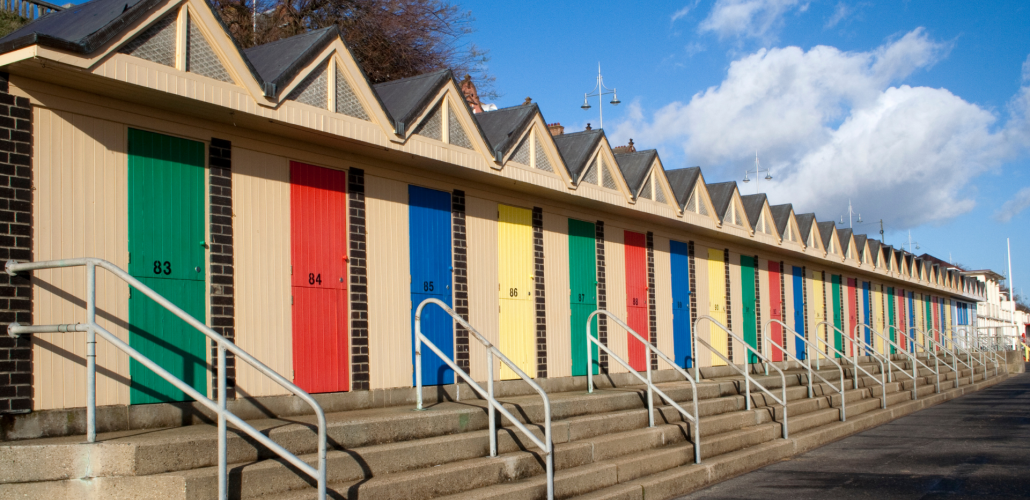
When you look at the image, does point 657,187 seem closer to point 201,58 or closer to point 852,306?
point 201,58

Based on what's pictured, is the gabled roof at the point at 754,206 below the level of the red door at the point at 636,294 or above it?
above

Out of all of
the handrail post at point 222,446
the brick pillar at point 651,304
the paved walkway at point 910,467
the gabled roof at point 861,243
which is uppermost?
the gabled roof at point 861,243

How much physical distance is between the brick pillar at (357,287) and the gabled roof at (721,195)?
9.66m

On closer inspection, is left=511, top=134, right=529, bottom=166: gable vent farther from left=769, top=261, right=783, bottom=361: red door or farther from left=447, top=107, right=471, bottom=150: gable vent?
left=769, top=261, right=783, bottom=361: red door

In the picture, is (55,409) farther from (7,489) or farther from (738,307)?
(738,307)

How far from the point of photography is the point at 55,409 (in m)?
6.62

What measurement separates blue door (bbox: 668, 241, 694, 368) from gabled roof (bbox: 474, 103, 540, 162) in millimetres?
5593

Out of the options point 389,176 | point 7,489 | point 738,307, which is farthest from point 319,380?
point 738,307

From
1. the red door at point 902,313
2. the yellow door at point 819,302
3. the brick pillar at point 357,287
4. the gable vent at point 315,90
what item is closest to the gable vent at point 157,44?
the gable vent at point 315,90

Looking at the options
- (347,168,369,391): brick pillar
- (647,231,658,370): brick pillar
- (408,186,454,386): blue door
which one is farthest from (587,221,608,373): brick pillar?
(347,168,369,391): brick pillar

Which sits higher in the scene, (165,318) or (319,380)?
(165,318)

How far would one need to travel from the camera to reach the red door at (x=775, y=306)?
21031 millimetres

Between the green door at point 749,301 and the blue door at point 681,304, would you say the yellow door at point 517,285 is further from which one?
the green door at point 749,301

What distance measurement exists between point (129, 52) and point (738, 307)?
14.9m
